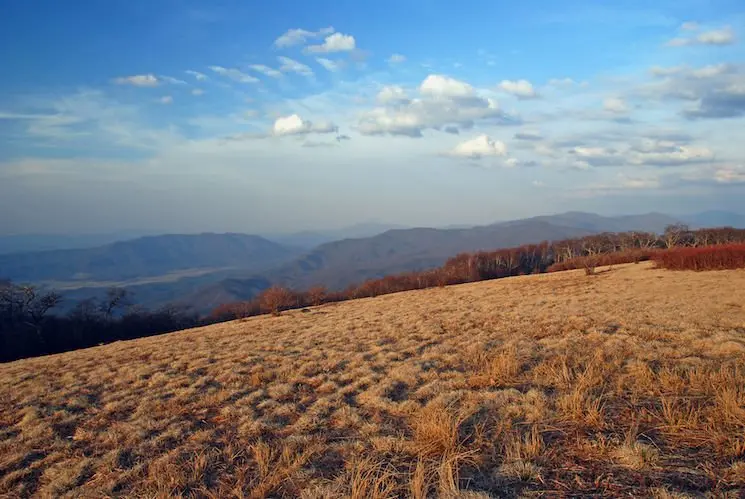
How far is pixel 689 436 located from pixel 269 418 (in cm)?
531

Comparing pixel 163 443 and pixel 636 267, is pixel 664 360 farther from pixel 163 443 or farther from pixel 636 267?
pixel 636 267

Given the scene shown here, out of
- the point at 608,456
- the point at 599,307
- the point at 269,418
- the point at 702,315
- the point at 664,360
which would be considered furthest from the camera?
the point at 599,307

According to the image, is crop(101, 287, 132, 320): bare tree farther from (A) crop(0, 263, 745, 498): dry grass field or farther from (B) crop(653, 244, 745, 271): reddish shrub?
(B) crop(653, 244, 745, 271): reddish shrub

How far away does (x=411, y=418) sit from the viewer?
5449mm

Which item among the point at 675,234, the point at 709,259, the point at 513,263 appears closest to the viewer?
the point at 709,259

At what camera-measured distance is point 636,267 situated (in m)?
28.3

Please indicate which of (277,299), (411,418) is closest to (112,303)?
(277,299)

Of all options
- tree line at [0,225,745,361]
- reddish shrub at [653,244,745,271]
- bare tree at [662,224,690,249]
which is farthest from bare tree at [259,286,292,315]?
bare tree at [662,224,690,249]

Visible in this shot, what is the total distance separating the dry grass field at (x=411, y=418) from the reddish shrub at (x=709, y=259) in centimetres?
1696

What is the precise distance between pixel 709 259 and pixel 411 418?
28137 millimetres

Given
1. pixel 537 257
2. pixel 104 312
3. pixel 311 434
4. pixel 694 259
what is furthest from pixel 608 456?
pixel 537 257

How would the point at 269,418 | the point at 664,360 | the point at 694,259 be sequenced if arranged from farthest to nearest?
the point at 694,259, the point at 664,360, the point at 269,418

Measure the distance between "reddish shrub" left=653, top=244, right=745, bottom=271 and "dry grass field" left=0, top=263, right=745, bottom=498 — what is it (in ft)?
55.6

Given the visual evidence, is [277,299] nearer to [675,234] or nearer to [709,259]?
[709,259]
